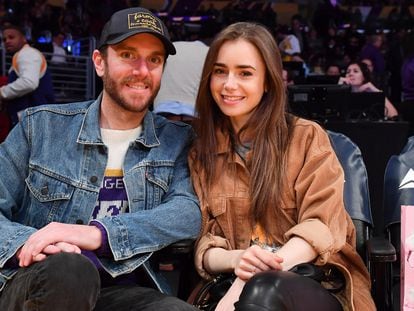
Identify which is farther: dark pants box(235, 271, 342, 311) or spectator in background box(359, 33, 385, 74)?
spectator in background box(359, 33, 385, 74)

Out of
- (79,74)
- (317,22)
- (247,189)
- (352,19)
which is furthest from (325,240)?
(352,19)

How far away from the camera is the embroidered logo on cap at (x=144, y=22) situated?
9.97ft

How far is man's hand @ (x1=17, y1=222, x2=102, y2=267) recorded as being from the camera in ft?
8.66

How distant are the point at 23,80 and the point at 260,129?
4.34 meters

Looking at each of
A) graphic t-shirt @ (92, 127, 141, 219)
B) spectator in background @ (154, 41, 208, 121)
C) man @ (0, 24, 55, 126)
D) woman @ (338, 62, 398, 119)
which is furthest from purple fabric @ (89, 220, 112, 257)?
woman @ (338, 62, 398, 119)

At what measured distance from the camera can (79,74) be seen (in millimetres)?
11695

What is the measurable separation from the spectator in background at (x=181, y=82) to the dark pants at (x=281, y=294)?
3230 millimetres

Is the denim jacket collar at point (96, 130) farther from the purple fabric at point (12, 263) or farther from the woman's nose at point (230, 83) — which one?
the purple fabric at point (12, 263)

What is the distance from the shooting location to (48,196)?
305 centimetres

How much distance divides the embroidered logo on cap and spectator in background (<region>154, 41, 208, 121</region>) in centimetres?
267

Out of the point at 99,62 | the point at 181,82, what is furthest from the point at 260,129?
the point at 181,82

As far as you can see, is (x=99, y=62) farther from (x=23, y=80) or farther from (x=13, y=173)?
(x=23, y=80)

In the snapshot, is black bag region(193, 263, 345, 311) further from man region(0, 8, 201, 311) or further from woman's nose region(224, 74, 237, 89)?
woman's nose region(224, 74, 237, 89)

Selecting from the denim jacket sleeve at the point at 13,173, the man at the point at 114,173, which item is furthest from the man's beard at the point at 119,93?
the denim jacket sleeve at the point at 13,173
